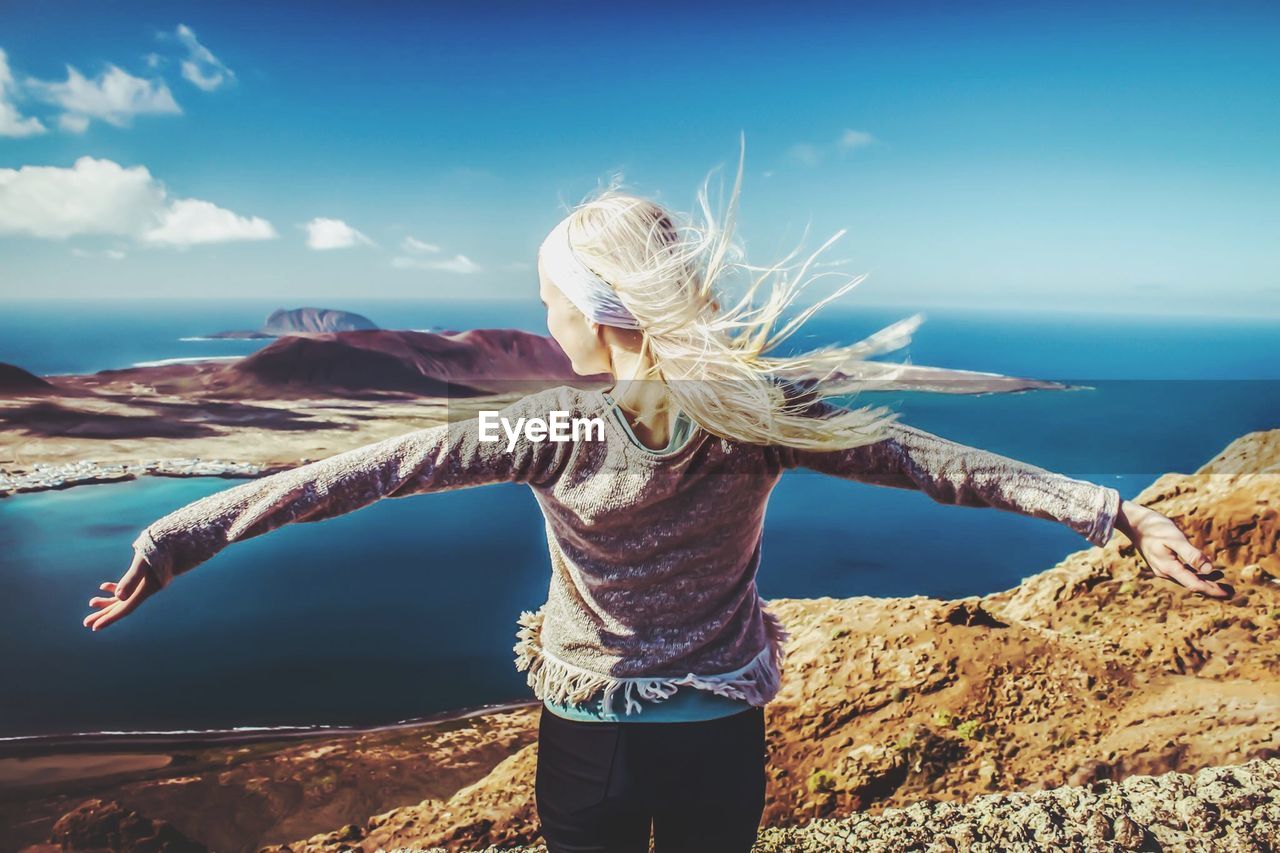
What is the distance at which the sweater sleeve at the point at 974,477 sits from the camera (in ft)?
2.52

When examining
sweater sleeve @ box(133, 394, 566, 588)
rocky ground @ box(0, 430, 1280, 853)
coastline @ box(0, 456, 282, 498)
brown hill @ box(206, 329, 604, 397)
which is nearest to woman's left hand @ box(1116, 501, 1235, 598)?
sweater sleeve @ box(133, 394, 566, 588)

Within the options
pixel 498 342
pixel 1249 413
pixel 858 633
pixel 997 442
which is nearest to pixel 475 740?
pixel 858 633

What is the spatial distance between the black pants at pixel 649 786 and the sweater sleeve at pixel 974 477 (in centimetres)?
30

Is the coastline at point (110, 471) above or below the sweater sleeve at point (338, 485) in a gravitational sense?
below

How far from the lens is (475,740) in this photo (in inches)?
77.9

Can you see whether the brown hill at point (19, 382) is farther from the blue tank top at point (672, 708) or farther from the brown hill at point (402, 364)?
the blue tank top at point (672, 708)

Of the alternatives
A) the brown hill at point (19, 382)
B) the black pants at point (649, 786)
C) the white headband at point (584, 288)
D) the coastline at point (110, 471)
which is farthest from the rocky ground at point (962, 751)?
the white headband at point (584, 288)

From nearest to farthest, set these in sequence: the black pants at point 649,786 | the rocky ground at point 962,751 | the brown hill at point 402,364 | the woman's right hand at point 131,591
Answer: the woman's right hand at point 131,591
the black pants at point 649,786
the rocky ground at point 962,751
the brown hill at point 402,364

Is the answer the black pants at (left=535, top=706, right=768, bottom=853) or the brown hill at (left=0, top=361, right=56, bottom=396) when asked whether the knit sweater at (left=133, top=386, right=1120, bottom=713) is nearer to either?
the black pants at (left=535, top=706, right=768, bottom=853)

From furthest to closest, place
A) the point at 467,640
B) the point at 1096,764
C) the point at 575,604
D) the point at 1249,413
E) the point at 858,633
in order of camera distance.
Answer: the point at 1249,413 → the point at 467,640 → the point at 858,633 → the point at 1096,764 → the point at 575,604

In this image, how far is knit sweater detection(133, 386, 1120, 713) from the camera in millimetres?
724

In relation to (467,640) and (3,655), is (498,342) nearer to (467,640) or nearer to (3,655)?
(467,640)

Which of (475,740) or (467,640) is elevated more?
(467,640)

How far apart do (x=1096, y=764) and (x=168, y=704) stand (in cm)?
202
